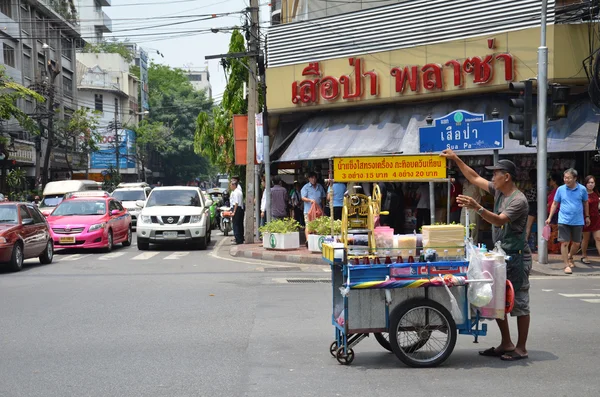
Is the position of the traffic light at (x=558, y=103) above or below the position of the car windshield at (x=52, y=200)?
above

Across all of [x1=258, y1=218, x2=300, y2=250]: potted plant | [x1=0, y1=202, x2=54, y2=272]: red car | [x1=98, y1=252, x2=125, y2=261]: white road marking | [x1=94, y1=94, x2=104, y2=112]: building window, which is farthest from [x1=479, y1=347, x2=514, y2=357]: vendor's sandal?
[x1=94, y1=94, x2=104, y2=112]: building window

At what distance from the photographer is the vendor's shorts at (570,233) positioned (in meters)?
13.5

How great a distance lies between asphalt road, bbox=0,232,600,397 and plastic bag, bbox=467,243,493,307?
0.61 metres

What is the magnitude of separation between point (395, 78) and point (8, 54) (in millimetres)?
32047

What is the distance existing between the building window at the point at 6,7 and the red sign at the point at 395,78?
1148 inches

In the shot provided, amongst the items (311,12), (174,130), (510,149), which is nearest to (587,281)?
(510,149)

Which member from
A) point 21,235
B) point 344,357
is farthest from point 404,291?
point 21,235

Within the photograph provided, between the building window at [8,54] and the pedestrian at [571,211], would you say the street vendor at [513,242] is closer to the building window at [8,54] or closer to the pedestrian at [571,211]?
the pedestrian at [571,211]

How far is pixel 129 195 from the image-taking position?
106 ft

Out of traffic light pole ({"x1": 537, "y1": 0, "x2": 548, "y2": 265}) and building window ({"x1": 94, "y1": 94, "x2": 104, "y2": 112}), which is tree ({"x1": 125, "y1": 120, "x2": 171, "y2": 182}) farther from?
traffic light pole ({"x1": 537, "y1": 0, "x2": 548, "y2": 265})

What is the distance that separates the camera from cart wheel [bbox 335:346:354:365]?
21.6 ft

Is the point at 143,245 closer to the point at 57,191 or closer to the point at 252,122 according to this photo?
the point at 252,122

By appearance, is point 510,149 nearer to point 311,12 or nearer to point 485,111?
point 485,111

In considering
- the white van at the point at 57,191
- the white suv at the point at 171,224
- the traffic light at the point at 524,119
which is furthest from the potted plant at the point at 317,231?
the white van at the point at 57,191
